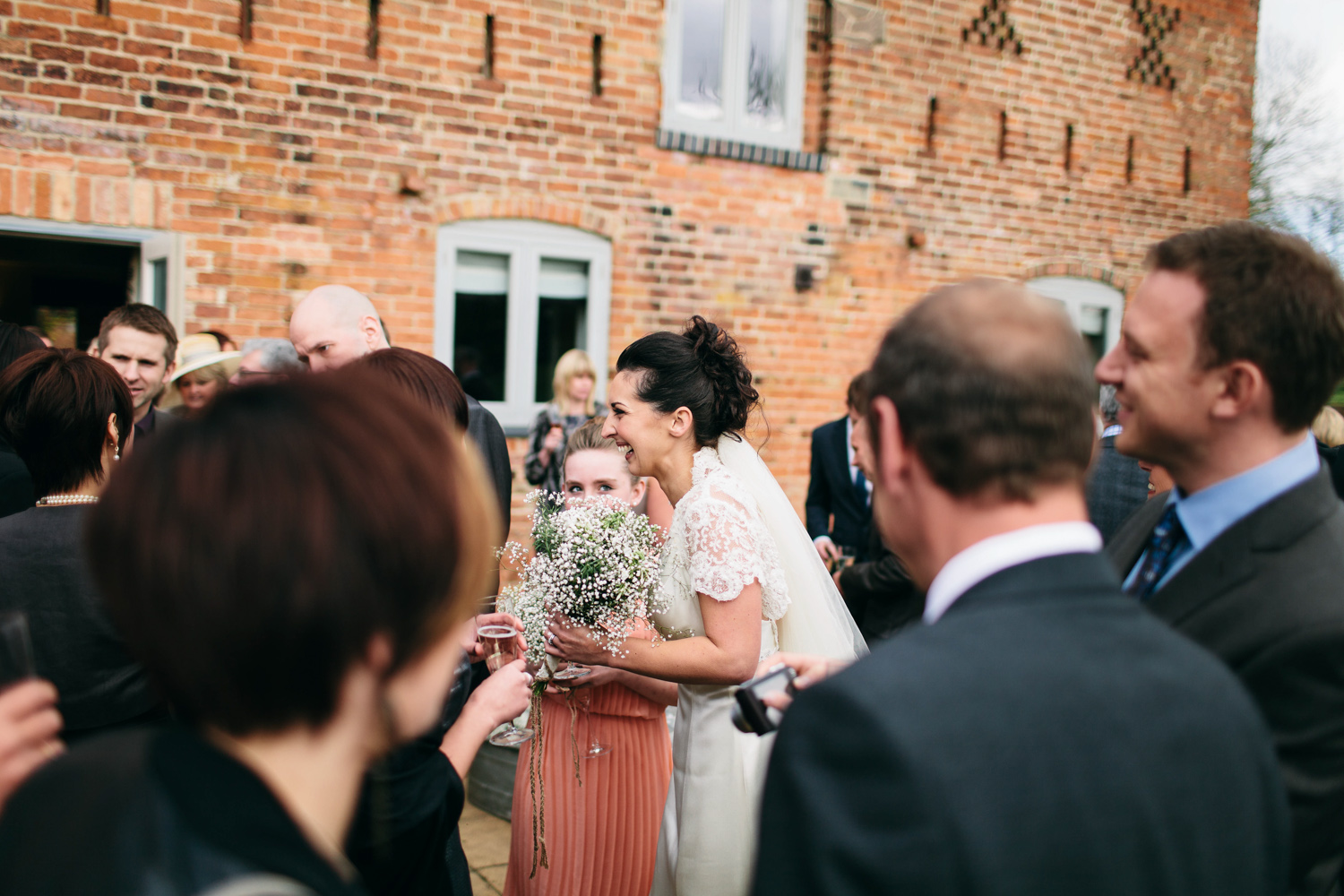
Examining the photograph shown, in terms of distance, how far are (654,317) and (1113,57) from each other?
500 cm

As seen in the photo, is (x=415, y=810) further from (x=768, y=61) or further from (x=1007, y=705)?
(x=768, y=61)

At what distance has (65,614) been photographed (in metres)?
2.19

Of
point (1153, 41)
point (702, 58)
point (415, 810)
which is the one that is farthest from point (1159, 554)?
point (1153, 41)

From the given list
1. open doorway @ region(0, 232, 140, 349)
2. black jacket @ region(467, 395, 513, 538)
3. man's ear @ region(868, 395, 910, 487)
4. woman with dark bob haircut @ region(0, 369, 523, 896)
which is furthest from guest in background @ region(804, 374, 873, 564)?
open doorway @ region(0, 232, 140, 349)

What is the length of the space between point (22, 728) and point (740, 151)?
253 inches

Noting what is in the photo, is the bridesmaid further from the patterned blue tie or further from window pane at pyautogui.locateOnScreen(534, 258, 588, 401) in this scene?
window pane at pyautogui.locateOnScreen(534, 258, 588, 401)

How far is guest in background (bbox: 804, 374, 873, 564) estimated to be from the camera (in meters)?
5.28

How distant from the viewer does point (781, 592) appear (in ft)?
9.04

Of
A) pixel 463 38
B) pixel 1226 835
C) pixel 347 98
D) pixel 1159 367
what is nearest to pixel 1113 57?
pixel 463 38

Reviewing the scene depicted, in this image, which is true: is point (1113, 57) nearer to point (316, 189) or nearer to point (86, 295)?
point (316, 189)

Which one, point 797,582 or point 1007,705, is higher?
point 1007,705

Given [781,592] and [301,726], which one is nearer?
[301,726]

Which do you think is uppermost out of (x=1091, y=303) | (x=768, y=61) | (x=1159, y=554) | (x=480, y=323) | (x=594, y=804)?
(x=768, y=61)

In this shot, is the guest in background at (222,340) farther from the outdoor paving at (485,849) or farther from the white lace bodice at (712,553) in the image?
the white lace bodice at (712,553)
